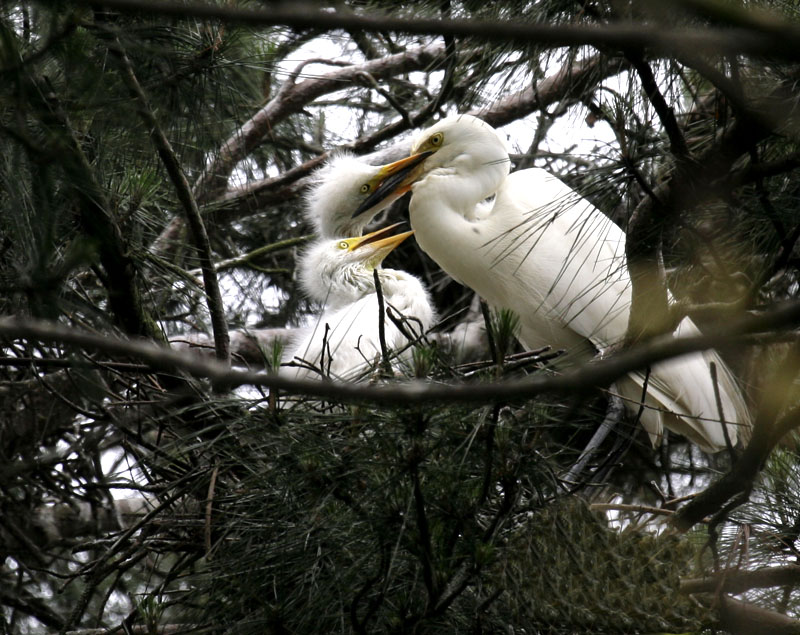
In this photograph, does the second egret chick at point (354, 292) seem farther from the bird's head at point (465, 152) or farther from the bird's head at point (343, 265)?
the bird's head at point (465, 152)

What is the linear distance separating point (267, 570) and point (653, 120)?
90 centimetres

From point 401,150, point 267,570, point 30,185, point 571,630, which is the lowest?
point 571,630

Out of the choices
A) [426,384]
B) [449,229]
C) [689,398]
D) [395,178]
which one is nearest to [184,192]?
[426,384]

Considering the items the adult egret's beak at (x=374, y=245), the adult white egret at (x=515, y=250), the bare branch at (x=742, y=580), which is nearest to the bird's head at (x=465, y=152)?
the adult white egret at (x=515, y=250)

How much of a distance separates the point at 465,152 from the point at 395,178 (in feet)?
0.76

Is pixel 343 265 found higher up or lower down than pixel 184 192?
higher up

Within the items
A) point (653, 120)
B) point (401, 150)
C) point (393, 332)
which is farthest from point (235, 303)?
point (653, 120)

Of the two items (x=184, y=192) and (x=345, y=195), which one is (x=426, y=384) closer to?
(x=184, y=192)

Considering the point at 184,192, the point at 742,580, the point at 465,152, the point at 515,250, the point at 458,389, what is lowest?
the point at 458,389

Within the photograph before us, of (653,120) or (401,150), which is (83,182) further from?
(401,150)

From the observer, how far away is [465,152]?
2.32m

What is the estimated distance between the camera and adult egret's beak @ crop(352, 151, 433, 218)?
240cm

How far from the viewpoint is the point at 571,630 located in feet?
3.66

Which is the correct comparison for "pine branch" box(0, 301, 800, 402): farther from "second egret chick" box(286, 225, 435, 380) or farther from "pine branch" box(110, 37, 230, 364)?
"second egret chick" box(286, 225, 435, 380)
